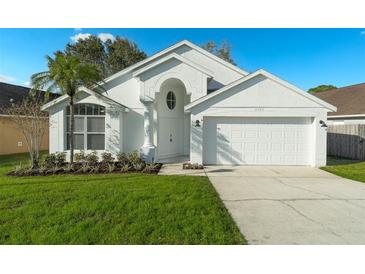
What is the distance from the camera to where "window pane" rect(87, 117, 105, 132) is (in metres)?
11.0

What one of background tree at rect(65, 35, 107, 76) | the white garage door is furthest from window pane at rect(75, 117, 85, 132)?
background tree at rect(65, 35, 107, 76)

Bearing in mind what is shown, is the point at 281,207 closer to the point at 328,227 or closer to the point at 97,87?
the point at 328,227

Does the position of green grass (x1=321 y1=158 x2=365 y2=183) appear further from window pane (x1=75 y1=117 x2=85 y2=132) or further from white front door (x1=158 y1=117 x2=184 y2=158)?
window pane (x1=75 y1=117 x2=85 y2=132)

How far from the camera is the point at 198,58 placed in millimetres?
13266

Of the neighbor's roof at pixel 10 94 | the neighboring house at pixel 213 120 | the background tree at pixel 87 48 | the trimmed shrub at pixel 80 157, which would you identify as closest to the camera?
the trimmed shrub at pixel 80 157

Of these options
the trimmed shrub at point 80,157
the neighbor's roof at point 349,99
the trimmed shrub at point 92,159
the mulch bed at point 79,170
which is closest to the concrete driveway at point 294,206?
the mulch bed at point 79,170

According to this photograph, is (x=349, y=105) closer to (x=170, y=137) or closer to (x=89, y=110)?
(x=170, y=137)

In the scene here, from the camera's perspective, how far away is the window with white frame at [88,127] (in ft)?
35.9

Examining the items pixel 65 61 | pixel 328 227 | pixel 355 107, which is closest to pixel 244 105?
pixel 328 227

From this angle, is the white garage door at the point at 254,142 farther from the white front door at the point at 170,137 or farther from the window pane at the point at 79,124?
the window pane at the point at 79,124

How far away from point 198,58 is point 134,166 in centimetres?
797

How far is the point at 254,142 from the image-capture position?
10.6 m

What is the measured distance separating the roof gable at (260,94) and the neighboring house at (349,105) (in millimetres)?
7053

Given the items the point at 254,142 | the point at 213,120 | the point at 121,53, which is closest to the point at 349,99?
the point at 254,142
